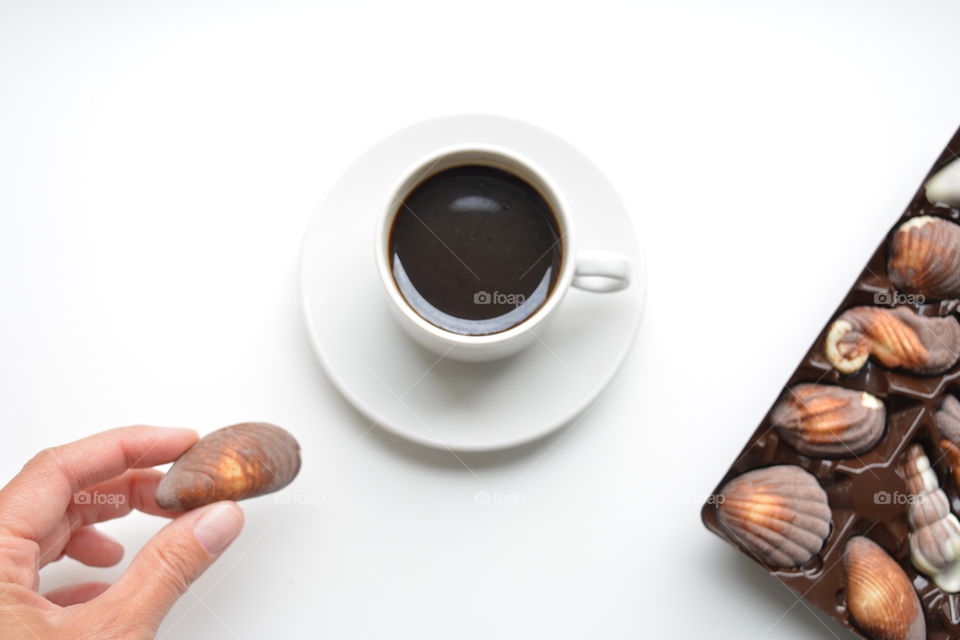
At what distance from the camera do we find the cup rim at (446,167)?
0.79 m

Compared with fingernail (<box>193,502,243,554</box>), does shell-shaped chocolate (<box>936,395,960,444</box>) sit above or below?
above

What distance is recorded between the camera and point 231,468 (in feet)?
2.71

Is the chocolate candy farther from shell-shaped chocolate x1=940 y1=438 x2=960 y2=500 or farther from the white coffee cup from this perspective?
the white coffee cup

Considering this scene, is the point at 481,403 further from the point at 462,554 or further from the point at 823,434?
the point at 823,434

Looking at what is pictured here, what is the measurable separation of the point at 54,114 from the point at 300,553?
71 cm

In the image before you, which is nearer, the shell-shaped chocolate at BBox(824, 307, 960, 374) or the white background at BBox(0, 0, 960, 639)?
the shell-shaped chocolate at BBox(824, 307, 960, 374)

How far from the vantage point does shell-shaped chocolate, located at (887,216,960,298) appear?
0.88 meters

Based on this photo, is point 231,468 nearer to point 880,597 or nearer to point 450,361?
point 450,361

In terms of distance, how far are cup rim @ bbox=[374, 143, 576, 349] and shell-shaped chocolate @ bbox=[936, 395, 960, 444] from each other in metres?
0.49

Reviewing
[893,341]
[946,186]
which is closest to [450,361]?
[893,341]

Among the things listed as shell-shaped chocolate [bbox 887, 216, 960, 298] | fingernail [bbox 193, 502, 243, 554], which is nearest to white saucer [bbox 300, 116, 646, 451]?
fingernail [bbox 193, 502, 243, 554]

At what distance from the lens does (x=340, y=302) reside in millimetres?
921

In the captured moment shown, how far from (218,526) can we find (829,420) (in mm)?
699

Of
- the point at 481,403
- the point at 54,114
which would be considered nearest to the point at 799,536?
the point at 481,403
